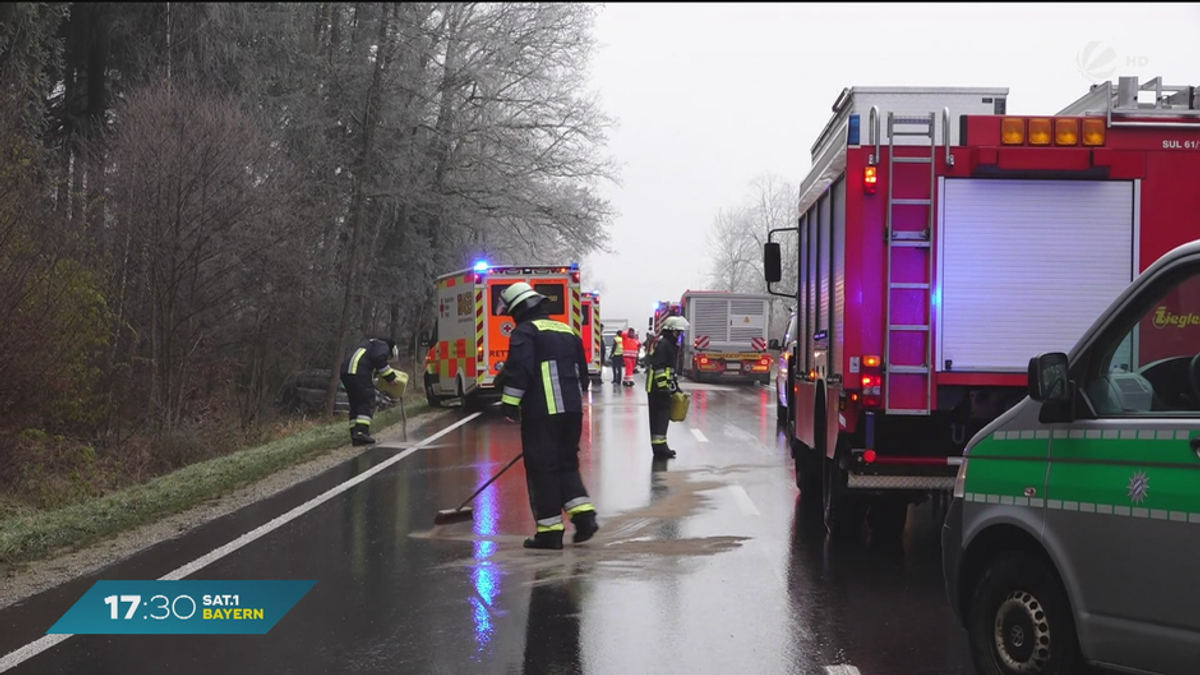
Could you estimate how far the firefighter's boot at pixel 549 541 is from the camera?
342 inches

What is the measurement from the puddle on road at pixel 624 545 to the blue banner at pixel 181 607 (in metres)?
1.34

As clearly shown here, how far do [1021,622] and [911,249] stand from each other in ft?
11.7

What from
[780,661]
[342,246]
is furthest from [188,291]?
[780,661]

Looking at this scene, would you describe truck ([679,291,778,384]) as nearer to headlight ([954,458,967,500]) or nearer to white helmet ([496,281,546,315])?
white helmet ([496,281,546,315])

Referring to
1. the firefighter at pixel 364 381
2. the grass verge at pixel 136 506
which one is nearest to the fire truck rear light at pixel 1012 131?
the grass verge at pixel 136 506

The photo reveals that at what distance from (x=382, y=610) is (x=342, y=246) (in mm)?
25010

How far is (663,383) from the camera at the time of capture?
49.8 feet

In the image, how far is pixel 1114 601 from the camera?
14.1 feet

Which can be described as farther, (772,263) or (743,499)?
(743,499)

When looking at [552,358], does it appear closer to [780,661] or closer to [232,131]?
[780,661]

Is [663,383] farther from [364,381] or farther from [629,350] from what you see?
[629,350]

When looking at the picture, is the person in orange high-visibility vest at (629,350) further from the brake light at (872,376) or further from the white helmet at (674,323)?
the brake light at (872,376)

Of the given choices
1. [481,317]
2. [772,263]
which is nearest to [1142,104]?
[772,263]

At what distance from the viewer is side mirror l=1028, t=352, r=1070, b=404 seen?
4574 millimetres
